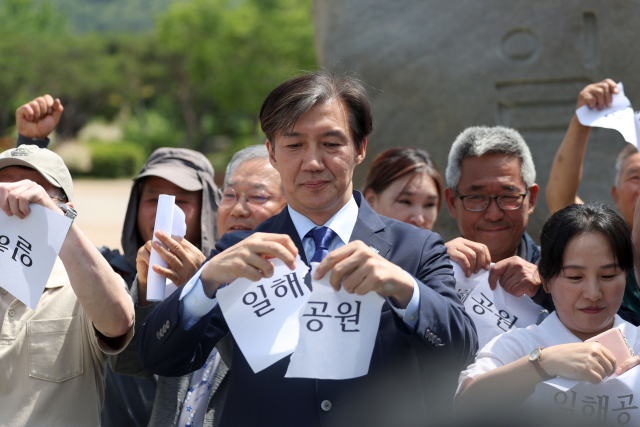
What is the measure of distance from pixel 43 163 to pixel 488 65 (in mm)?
3191

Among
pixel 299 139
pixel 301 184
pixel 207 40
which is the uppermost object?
pixel 207 40

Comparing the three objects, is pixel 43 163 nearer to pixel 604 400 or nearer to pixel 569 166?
pixel 604 400

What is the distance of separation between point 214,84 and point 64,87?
10649 mm

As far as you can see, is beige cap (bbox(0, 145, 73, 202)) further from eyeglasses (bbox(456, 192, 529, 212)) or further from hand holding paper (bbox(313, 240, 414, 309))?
eyeglasses (bbox(456, 192, 529, 212))

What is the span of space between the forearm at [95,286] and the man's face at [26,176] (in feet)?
0.94

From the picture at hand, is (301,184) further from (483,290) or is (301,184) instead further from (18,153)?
(18,153)

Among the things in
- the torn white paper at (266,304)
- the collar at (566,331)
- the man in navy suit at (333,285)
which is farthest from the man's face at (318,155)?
the collar at (566,331)

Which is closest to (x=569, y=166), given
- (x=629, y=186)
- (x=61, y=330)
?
(x=629, y=186)

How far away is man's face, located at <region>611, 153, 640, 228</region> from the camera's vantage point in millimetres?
3174

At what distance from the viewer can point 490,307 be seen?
2.53 m

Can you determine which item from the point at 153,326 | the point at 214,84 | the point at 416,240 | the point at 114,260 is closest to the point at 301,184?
the point at 416,240

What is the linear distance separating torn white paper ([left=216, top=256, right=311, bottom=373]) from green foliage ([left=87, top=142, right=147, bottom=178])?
96.0 feet

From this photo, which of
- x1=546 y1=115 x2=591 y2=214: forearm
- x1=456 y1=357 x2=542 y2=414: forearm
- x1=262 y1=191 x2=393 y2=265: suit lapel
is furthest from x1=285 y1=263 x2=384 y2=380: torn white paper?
x1=546 y1=115 x2=591 y2=214: forearm

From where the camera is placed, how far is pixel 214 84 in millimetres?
29156
